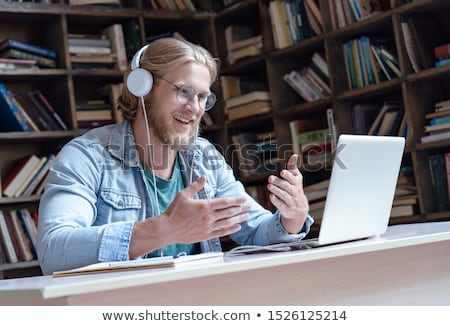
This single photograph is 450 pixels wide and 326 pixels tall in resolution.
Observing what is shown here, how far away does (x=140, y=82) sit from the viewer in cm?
213

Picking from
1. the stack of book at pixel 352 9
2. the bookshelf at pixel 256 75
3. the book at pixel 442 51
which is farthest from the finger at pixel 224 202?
the stack of book at pixel 352 9

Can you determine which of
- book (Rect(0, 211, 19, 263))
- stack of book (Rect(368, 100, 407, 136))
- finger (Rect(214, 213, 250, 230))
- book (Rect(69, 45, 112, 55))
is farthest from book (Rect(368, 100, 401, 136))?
finger (Rect(214, 213, 250, 230))

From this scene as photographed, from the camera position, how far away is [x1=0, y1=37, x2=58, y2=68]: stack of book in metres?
3.52

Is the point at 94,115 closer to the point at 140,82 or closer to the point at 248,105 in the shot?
the point at 248,105

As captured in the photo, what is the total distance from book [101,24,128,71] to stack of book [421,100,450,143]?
163 centimetres

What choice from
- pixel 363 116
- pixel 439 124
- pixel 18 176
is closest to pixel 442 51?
pixel 439 124

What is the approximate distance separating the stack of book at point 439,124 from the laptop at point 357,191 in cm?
149

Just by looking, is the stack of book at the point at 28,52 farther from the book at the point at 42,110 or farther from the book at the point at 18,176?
the book at the point at 18,176

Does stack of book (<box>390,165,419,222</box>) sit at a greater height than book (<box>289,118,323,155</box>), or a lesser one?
lesser

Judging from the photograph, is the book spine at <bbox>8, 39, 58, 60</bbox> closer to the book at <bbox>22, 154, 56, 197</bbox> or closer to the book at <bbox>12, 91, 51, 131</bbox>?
the book at <bbox>12, 91, 51, 131</bbox>

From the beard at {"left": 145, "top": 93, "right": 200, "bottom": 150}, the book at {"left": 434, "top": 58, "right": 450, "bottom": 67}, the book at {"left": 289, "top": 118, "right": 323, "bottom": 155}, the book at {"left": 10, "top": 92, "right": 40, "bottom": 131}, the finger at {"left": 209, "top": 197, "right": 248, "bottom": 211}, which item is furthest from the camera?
the book at {"left": 289, "top": 118, "right": 323, "bottom": 155}

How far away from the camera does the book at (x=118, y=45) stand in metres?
3.84
